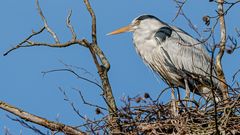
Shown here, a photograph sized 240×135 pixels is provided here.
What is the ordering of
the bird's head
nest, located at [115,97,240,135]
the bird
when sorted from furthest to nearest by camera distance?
the bird's head, the bird, nest, located at [115,97,240,135]

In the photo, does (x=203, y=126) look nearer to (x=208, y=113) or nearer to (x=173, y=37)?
(x=208, y=113)

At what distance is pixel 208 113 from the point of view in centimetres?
612

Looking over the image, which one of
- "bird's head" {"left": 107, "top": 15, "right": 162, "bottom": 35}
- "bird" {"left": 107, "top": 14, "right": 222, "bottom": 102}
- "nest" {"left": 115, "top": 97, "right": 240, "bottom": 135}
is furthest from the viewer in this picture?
"bird's head" {"left": 107, "top": 15, "right": 162, "bottom": 35}

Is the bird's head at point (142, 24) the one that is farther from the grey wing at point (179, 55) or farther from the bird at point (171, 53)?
the grey wing at point (179, 55)

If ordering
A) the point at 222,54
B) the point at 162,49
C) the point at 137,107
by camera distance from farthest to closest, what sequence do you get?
the point at 162,49 < the point at 222,54 < the point at 137,107

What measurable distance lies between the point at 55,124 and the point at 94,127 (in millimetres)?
322

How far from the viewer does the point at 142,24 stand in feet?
28.4

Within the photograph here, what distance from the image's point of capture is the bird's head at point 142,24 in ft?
28.2

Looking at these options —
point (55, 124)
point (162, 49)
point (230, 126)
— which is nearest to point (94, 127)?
point (55, 124)

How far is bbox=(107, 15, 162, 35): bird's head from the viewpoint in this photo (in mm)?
8594

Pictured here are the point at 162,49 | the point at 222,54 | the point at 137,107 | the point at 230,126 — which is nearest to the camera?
the point at 230,126

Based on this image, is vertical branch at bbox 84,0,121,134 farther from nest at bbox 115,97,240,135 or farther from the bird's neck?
the bird's neck

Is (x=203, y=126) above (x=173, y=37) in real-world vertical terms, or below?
below

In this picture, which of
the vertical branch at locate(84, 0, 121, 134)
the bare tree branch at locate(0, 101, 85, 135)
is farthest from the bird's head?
the bare tree branch at locate(0, 101, 85, 135)
